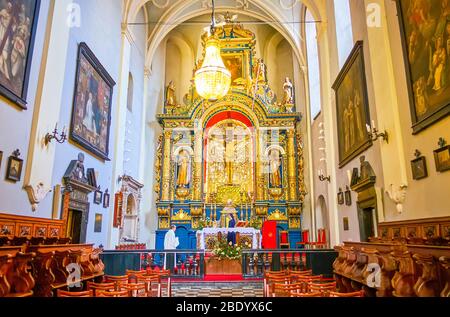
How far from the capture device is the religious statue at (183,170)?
45.6ft

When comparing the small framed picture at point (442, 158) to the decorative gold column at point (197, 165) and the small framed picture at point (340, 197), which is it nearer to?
the small framed picture at point (340, 197)

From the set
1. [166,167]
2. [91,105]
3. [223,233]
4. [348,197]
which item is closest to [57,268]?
[91,105]

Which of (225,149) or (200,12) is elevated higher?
(200,12)

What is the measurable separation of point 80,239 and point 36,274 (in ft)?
13.0

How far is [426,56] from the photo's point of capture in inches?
177

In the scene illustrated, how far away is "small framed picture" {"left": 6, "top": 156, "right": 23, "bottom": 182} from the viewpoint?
5.09 meters

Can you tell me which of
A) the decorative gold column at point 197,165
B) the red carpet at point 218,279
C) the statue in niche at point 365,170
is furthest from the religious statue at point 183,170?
the statue in niche at point 365,170

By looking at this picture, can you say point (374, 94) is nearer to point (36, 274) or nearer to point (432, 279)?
point (432, 279)

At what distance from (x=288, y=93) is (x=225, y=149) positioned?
3603 millimetres

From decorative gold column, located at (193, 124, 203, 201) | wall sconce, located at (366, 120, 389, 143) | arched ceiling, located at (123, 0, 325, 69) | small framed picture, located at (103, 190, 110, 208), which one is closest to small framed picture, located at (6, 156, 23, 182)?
small framed picture, located at (103, 190, 110, 208)

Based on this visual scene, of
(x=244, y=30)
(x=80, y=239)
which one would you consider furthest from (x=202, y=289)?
(x=244, y=30)

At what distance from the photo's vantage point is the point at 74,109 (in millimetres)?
7312

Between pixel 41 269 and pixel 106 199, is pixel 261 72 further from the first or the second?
pixel 41 269

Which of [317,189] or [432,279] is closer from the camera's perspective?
[432,279]
